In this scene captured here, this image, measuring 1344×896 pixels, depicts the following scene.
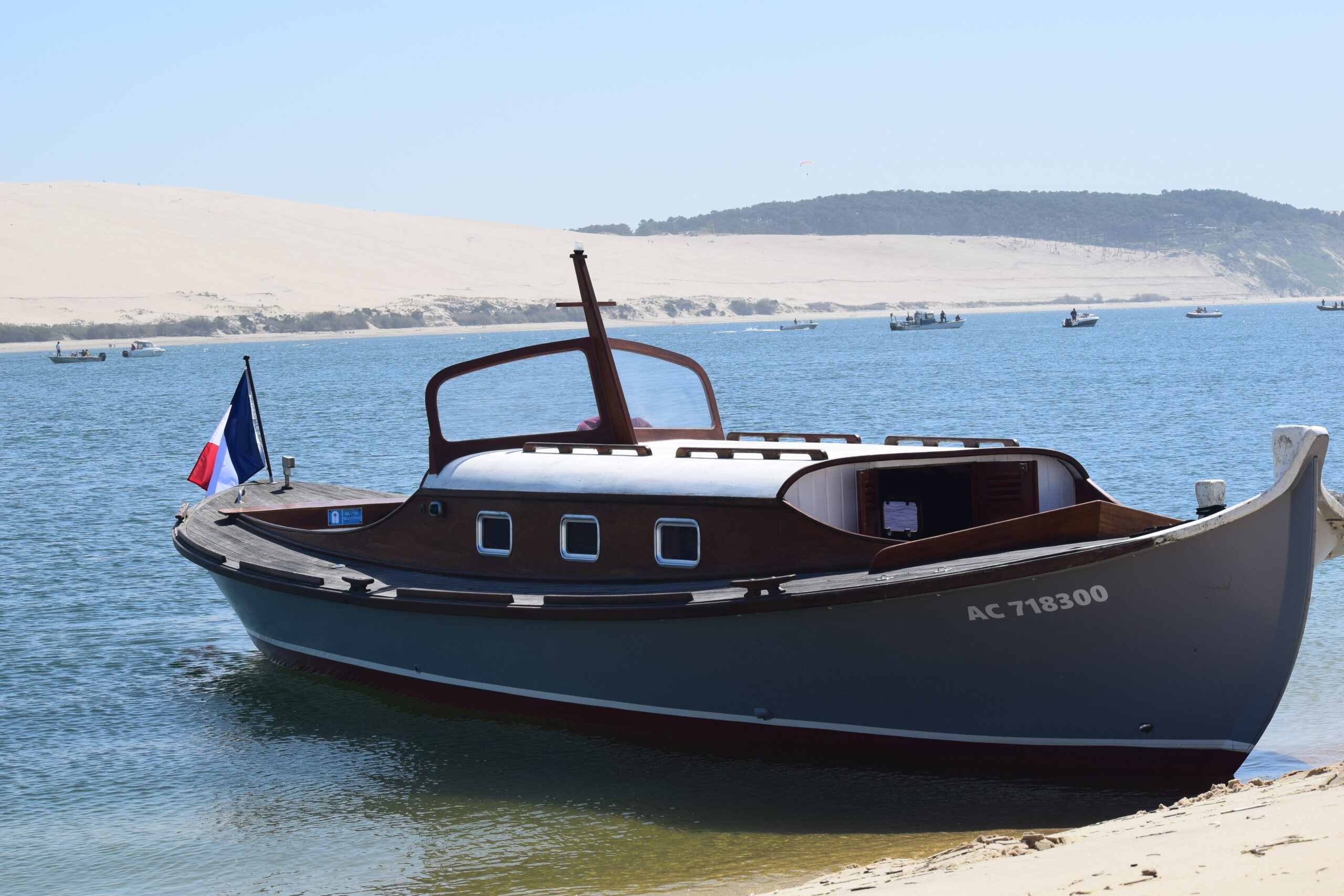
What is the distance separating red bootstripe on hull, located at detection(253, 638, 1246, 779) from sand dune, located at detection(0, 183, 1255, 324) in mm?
104676

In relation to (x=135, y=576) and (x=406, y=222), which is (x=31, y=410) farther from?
(x=406, y=222)

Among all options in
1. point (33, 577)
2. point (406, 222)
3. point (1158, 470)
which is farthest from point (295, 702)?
point (406, 222)

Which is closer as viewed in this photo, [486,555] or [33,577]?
[486,555]

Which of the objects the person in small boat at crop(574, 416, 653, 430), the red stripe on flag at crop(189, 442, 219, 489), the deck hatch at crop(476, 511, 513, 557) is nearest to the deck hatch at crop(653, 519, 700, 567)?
the deck hatch at crop(476, 511, 513, 557)

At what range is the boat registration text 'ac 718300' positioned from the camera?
27.9 ft

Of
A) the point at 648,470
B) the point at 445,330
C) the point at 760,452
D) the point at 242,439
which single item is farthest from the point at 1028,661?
the point at 445,330

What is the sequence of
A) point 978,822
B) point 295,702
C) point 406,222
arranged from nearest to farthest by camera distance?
point 978,822 → point 295,702 → point 406,222

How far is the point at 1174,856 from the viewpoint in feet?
19.8

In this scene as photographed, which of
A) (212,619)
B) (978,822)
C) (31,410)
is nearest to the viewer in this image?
(978,822)

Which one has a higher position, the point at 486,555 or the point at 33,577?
the point at 486,555

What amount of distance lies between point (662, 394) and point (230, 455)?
5778mm

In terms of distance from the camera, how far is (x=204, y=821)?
9875 millimetres

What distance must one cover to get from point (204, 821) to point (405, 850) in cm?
180

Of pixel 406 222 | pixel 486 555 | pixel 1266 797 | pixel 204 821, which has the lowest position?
pixel 204 821
